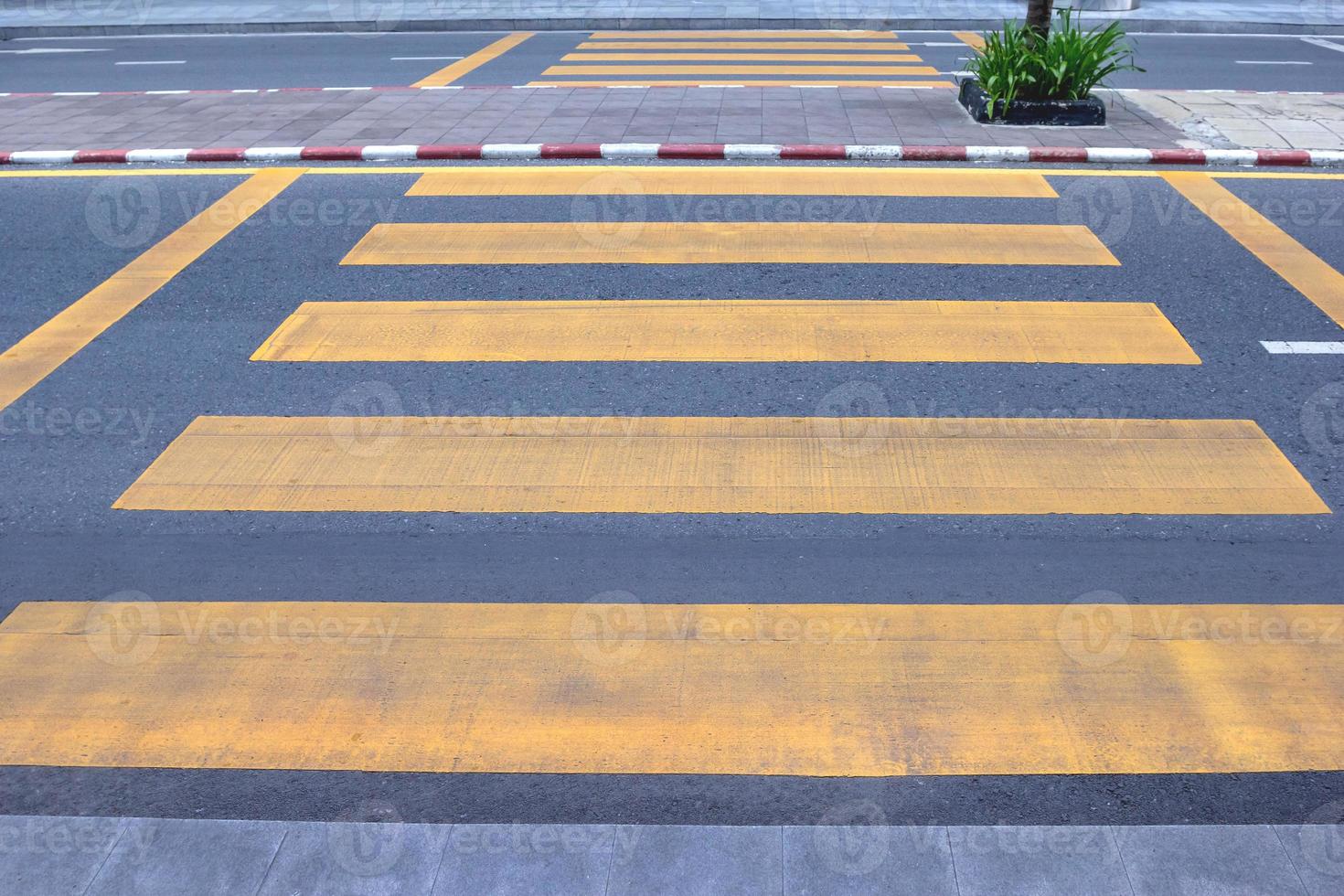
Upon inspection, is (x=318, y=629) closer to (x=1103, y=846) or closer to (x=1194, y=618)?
(x=1103, y=846)

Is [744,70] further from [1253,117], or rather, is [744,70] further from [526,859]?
[526,859]

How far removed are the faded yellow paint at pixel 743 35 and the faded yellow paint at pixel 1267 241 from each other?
975 centimetres

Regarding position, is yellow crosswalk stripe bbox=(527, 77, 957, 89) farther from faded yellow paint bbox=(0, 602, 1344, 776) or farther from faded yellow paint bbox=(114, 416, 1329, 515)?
faded yellow paint bbox=(0, 602, 1344, 776)

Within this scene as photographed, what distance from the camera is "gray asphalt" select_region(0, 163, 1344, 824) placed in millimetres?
3752

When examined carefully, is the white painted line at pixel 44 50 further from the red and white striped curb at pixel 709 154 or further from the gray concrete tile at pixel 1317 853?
the gray concrete tile at pixel 1317 853

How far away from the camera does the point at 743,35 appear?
1931 centimetres

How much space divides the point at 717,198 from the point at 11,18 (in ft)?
62.2

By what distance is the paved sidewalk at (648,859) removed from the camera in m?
Result: 3.34
